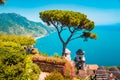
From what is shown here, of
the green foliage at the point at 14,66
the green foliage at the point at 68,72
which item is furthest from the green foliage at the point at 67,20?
the green foliage at the point at 14,66

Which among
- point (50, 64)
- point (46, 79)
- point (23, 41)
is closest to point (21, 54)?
point (46, 79)

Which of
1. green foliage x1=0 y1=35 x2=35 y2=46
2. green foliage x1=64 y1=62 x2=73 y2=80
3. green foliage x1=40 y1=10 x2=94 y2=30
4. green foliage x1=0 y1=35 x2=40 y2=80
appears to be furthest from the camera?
green foliage x1=40 y1=10 x2=94 y2=30

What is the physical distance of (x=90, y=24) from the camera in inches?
1998

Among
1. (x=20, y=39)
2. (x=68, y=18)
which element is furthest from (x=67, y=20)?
(x=20, y=39)

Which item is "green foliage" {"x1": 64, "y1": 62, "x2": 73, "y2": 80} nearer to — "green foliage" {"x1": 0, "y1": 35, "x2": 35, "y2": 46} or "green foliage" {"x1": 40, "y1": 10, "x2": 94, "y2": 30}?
"green foliage" {"x1": 0, "y1": 35, "x2": 35, "y2": 46}

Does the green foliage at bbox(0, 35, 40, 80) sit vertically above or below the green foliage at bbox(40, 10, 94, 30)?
below

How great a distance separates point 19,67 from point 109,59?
165031 millimetres

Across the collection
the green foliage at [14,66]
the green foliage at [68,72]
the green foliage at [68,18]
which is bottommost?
the green foliage at [68,72]

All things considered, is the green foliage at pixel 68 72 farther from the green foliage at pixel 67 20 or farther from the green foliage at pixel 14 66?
the green foliage at pixel 67 20

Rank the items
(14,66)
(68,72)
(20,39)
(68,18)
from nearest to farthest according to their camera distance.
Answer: (14,66)
(68,72)
(20,39)
(68,18)

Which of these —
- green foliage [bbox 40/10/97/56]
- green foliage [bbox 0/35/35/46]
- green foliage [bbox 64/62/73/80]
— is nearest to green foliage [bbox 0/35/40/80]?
green foliage [bbox 64/62/73/80]

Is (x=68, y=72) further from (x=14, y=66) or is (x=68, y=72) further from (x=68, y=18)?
(x=68, y=18)

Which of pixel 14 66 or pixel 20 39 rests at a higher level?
pixel 20 39

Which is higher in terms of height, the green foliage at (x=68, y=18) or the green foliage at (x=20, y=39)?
the green foliage at (x=68, y=18)
